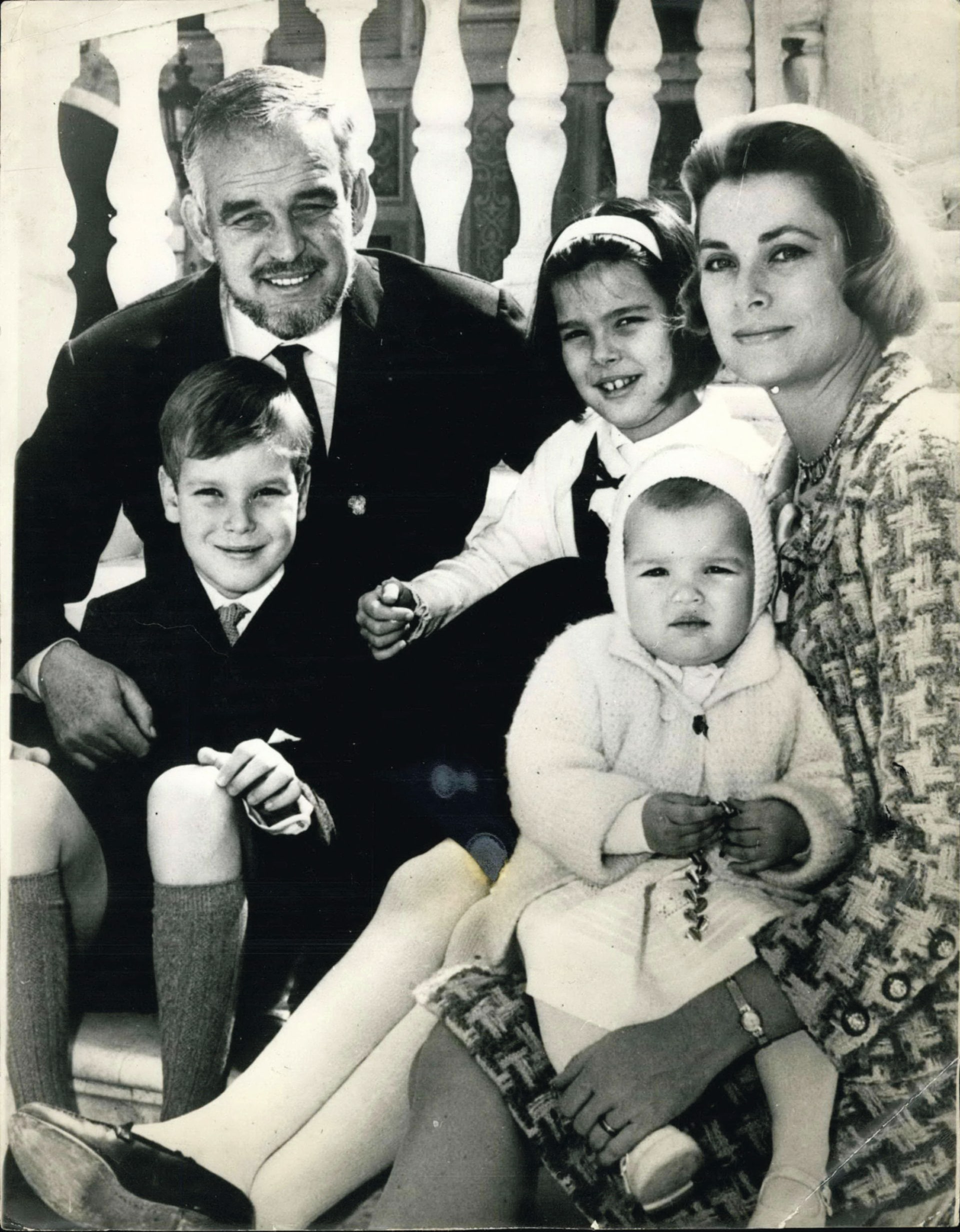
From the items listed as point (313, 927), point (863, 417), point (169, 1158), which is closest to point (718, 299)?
point (863, 417)

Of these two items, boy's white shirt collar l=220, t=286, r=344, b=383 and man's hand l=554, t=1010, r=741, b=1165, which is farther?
boy's white shirt collar l=220, t=286, r=344, b=383

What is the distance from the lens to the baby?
2242mm

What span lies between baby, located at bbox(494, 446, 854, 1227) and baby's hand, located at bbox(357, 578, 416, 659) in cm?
26

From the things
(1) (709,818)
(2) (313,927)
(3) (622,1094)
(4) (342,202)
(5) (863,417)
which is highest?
(4) (342,202)

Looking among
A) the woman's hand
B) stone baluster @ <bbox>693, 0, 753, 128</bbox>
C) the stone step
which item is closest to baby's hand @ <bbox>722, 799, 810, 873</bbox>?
the woman's hand

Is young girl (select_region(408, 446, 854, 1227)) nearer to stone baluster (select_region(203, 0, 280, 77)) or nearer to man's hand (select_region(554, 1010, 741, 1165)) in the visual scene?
man's hand (select_region(554, 1010, 741, 1165))

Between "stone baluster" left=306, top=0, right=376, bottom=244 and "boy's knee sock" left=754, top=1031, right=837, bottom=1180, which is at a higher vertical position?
"stone baluster" left=306, top=0, right=376, bottom=244

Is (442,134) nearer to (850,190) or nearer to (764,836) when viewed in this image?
(850,190)

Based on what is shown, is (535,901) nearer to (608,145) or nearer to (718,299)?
(718,299)

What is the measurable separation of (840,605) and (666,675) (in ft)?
1.02

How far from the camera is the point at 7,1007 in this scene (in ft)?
8.18

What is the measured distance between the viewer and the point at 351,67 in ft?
8.08

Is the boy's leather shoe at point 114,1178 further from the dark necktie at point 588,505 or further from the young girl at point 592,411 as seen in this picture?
the dark necktie at point 588,505

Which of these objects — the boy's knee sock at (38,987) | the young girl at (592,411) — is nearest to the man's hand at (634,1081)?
the young girl at (592,411)
